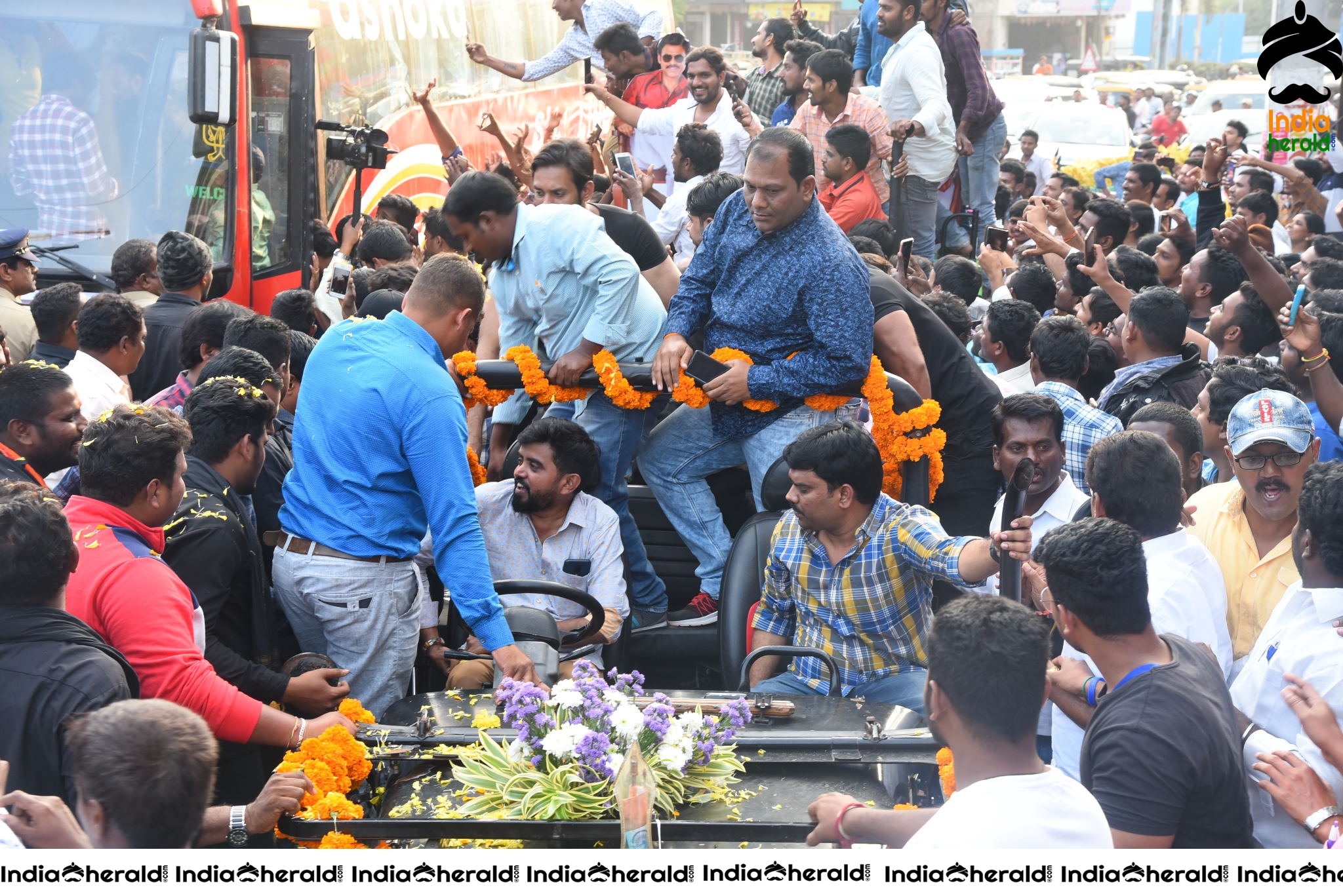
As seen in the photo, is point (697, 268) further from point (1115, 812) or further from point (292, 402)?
point (1115, 812)

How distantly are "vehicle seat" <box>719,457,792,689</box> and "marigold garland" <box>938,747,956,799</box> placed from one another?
1.49 meters

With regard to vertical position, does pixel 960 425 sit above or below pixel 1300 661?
above

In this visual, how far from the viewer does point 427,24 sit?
13125 millimetres

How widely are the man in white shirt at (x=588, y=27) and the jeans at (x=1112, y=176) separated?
8714 millimetres

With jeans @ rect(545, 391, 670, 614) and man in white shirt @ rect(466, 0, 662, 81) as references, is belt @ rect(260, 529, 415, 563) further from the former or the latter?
man in white shirt @ rect(466, 0, 662, 81)

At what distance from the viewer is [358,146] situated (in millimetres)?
9969

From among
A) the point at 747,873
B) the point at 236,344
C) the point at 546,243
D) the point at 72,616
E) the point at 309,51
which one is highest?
the point at 309,51

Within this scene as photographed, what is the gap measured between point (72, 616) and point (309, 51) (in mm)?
7527

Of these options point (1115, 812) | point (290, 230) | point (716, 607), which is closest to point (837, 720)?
point (1115, 812)

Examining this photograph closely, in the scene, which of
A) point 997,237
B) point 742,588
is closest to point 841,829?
point 742,588

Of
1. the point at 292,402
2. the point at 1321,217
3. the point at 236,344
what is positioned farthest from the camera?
the point at 1321,217

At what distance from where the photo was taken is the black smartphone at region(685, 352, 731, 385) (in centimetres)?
520

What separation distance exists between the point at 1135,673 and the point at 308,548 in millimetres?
2788

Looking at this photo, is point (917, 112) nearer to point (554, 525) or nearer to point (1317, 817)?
point (554, 525)
